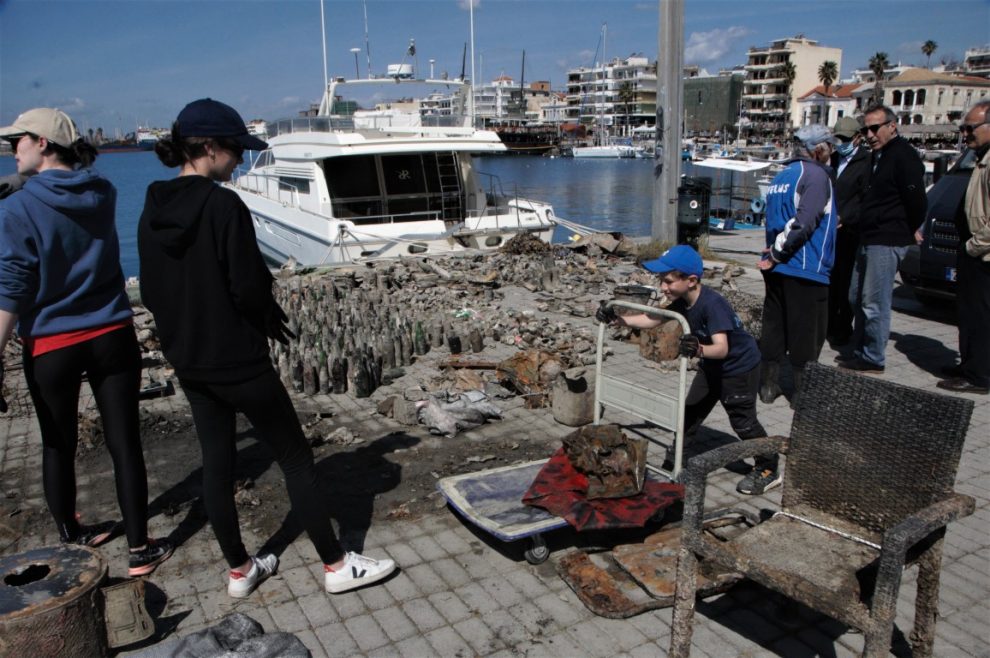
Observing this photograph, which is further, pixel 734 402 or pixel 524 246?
pixel 524 246

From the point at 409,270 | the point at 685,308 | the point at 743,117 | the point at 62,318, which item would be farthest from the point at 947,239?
the point at 743,117

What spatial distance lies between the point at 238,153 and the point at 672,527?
9.69 feet

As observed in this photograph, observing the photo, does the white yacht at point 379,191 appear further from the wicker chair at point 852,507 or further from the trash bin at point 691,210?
the wicker chair at point 852,507

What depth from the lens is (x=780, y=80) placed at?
11219 centimetres

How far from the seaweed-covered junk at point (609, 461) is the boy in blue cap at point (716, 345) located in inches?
26.4

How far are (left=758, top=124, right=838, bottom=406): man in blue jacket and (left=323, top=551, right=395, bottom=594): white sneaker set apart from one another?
3263mm

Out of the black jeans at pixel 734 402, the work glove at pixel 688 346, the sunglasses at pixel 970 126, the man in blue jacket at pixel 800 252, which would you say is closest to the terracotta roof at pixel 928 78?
the sunglasses at pixel 970 126

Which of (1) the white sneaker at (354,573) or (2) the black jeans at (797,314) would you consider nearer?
(1) the white sneaker at (354,573)

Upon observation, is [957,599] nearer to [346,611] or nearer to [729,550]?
[729,550]

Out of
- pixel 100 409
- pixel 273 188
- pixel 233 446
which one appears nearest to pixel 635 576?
pixel 233 446

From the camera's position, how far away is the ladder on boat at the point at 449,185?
1608cm

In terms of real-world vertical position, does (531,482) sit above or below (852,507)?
below

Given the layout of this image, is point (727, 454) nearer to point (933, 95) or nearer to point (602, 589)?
point (602, 589)

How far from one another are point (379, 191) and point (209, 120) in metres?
13.1
